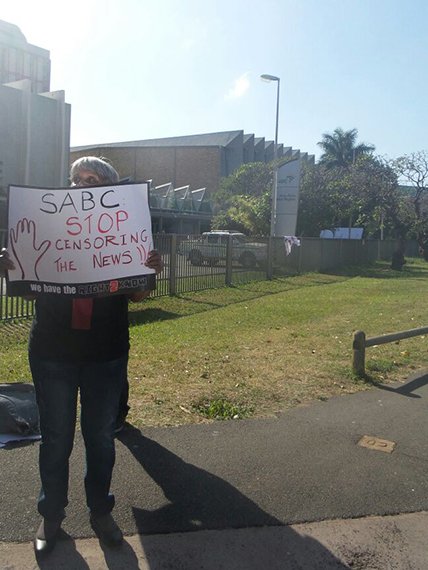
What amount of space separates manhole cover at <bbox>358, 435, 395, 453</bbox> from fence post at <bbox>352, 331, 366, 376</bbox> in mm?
1893

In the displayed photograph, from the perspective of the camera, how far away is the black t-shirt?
2.88 metres

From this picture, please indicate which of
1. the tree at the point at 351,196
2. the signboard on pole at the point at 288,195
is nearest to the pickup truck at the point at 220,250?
the signboard on pole at the point at 288,195

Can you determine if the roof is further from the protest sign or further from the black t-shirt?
the black t-shirt

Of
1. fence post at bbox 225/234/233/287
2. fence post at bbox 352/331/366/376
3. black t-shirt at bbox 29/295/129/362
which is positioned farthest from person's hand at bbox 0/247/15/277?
fence post at bbox 225/234/233/287

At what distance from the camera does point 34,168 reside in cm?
3919

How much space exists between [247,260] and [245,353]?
35.9 feet

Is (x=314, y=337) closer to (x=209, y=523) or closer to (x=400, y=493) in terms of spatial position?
(x=400, y=493)

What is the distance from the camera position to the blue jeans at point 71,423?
293cm

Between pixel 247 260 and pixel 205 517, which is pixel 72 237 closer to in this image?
pixel 205 517

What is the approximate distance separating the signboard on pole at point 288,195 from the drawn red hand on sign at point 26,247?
24876mm

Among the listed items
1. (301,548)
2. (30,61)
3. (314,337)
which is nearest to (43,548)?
(301,548)

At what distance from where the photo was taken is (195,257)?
14562mm

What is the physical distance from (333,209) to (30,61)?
117ft

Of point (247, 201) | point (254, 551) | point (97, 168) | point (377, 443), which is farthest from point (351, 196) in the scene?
point (254, 551)
